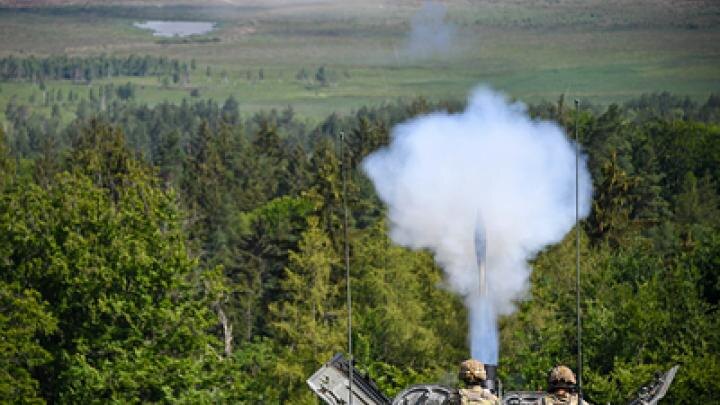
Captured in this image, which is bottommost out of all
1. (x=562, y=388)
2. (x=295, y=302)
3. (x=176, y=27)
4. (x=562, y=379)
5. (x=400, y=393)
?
(x=176, y=27)

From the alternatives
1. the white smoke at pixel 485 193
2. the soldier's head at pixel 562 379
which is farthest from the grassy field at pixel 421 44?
the soldier's head at pixel 562 379

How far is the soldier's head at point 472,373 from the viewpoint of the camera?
25000mm

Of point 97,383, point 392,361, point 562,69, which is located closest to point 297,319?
point 392,361

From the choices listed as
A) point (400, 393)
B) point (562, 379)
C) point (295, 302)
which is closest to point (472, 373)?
point (562, 379)

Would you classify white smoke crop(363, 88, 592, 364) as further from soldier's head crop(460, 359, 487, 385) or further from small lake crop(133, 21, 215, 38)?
small lake crop(133, 21, 215, 38)

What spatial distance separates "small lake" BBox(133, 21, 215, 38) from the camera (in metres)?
172

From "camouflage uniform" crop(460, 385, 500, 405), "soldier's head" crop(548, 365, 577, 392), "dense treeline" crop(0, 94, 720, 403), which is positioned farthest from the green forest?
"soldier's head" crop(548, 365, 577, 392)

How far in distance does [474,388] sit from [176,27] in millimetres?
156703

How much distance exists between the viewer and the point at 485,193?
3434 centimetres

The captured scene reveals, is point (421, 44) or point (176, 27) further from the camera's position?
point (176, 27)

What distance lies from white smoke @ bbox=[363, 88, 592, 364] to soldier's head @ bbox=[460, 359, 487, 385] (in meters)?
5.77

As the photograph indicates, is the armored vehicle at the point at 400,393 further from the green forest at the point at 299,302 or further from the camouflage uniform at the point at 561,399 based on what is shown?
the green forest at the point at 299,302

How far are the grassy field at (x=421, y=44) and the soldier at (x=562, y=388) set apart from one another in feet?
119

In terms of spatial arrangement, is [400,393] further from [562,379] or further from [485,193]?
[485,193]
